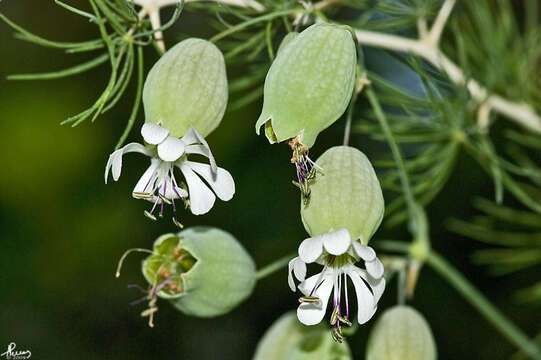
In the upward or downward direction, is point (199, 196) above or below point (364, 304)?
above

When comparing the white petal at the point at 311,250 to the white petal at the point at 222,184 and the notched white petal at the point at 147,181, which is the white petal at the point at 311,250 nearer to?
the white petal at the point at 222,184

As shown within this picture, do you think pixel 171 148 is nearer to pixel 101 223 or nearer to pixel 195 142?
pixel 195 142

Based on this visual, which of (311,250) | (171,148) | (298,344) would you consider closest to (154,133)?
(171,148)

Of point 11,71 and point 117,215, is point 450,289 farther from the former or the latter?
point 11,71

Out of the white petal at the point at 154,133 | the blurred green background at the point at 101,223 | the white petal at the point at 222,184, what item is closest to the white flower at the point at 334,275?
the white petal at the point at 222,184

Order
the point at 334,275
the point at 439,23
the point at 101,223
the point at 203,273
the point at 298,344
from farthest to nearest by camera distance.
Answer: the point at 101,223 < the point at 439,23 < the point at 298,344 < the point at 203,273 < the point at 334,275

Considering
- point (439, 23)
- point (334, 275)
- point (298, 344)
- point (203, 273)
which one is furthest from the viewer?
point (439, 23)

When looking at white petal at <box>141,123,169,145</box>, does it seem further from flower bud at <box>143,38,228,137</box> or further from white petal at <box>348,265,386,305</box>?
white petal at <box>348,265,386,305</box>
